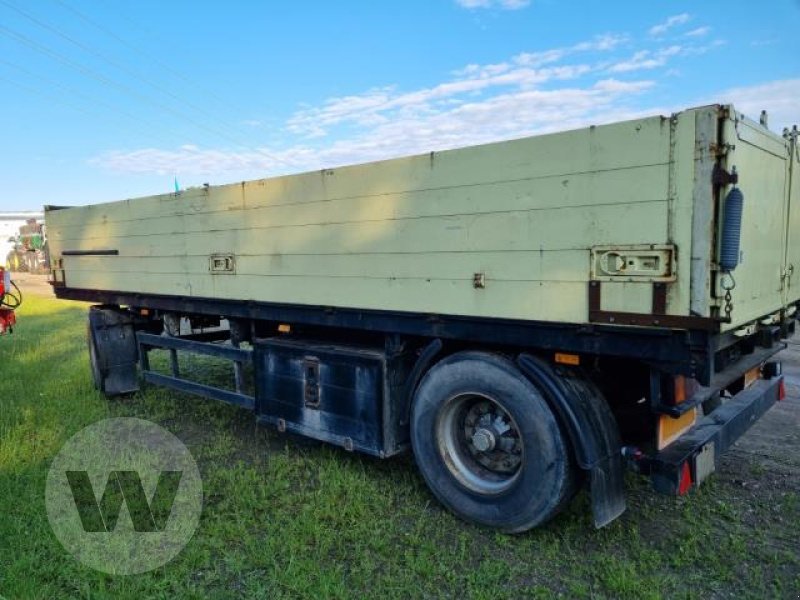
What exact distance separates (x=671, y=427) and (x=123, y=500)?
341 cm

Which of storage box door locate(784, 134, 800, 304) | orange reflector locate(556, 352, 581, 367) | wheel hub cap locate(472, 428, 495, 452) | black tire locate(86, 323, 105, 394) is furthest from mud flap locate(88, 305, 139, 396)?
storage box door locate(784, 134, 800, 304)

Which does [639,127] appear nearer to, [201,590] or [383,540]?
[383,540]

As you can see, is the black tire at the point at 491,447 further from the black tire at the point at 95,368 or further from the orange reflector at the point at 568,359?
the black tire at the point at 95,368

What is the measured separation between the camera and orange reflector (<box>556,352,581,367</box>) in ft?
10.5

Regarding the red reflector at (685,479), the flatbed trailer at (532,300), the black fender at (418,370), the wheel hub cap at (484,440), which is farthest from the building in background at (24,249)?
the red reflector at (685,479)

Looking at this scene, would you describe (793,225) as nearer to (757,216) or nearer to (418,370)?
(757,216)

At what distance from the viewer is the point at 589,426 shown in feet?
10.2

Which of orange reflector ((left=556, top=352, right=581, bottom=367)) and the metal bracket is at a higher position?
orange reflector ((left=556, top=352, right=581, bottom=367))

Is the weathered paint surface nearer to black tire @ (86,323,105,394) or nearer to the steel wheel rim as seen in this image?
the steel wheel rim

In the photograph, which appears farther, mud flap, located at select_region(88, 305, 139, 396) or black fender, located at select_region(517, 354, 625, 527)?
mud flap, located at select_region(88, 305, 139, 396)

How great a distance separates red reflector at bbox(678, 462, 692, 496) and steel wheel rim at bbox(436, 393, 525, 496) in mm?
827

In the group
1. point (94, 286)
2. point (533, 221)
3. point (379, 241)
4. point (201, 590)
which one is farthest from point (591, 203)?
point (94, 286)

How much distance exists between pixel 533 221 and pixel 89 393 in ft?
19.4

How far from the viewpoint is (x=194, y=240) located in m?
5.32
